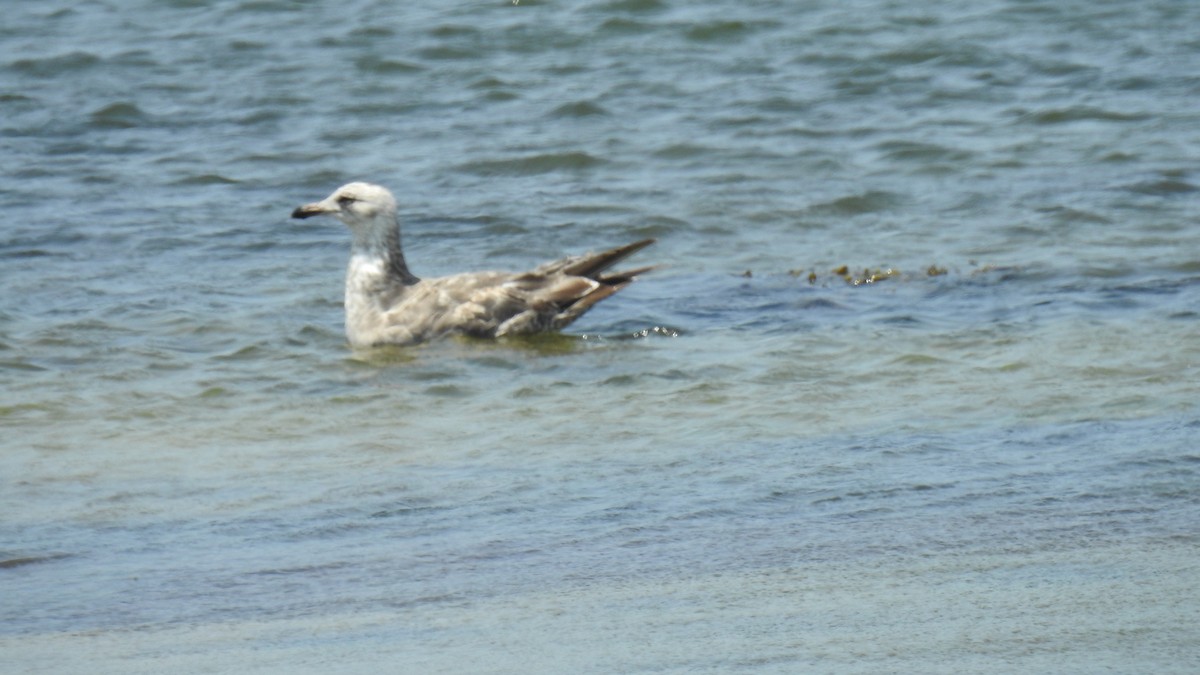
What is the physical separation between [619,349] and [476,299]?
3.01 ft

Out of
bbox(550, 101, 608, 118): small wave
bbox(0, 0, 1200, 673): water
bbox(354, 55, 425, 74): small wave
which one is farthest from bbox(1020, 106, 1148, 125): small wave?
bbox(354, 55, 425, 74): small wave

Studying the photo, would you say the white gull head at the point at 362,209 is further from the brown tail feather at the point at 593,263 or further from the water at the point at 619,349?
the brown tail feather at the point at 593,263

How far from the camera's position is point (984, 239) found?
11.9m

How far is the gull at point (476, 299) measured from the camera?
33.8ft

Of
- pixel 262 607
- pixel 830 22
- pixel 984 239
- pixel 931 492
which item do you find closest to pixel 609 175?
pixel 984 239

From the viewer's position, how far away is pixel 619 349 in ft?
32.2

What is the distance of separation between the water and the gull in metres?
0.17

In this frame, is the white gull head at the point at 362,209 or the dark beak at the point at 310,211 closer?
the dark beak at the point at 310,211

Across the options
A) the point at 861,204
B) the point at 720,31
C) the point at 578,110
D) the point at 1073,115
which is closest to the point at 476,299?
the point at 861,204

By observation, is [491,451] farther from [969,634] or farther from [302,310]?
[302,310]

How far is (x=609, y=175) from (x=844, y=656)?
925cm

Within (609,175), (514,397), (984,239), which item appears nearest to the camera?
(514,397)

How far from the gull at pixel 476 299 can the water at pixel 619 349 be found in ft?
0.55

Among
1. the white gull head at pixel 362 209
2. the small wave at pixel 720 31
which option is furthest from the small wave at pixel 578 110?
the white gull head at pixel 362 209
